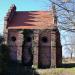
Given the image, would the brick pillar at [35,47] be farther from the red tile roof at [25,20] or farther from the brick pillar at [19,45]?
the brick pillar at [19,45]

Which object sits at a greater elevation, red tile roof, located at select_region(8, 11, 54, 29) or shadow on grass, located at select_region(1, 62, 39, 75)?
red tile roof, located at select_region(8, 11, 54, 29)

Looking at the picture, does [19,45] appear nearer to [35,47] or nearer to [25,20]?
[35,47]

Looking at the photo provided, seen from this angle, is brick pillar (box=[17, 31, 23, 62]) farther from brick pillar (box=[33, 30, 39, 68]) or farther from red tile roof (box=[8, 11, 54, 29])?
brick pillar (box=[33, 30, 39, 68])

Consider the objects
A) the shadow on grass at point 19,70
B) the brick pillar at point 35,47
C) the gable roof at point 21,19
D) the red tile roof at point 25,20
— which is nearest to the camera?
the shadow on grass at point 19,70

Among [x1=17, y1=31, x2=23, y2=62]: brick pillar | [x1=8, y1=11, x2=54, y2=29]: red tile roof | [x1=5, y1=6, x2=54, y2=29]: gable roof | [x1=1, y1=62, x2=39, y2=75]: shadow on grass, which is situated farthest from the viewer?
[x1=5, y1=6, x2=54, y2=29]: gable roof

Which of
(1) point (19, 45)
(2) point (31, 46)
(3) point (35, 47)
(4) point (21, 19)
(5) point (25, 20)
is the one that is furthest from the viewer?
(4) point (21, 19)

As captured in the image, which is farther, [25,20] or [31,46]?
[25,20]

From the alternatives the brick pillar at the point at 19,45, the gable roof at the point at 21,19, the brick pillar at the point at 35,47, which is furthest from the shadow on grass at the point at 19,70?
the gable roof at the point at 21,19

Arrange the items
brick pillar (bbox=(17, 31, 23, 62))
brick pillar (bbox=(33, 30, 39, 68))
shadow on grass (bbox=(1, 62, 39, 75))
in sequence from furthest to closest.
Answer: brick pillar (bbox=(17, 31, 23, 62)) < brick pillar (bbox=(33, 30, 39, 68)) < shadow on grass (bbox=(1, 62, 39, 75))

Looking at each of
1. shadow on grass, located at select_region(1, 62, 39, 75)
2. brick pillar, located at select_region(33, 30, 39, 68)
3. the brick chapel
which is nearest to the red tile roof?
the brick chapel

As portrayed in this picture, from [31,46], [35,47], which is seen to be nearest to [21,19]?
[31,46]

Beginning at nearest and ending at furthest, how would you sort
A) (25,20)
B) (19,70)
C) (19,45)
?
(19,70) → (19,45) → (25,20)

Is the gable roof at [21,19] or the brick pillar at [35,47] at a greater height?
the gable roof at [21,19]

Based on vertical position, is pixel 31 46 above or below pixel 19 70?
above
